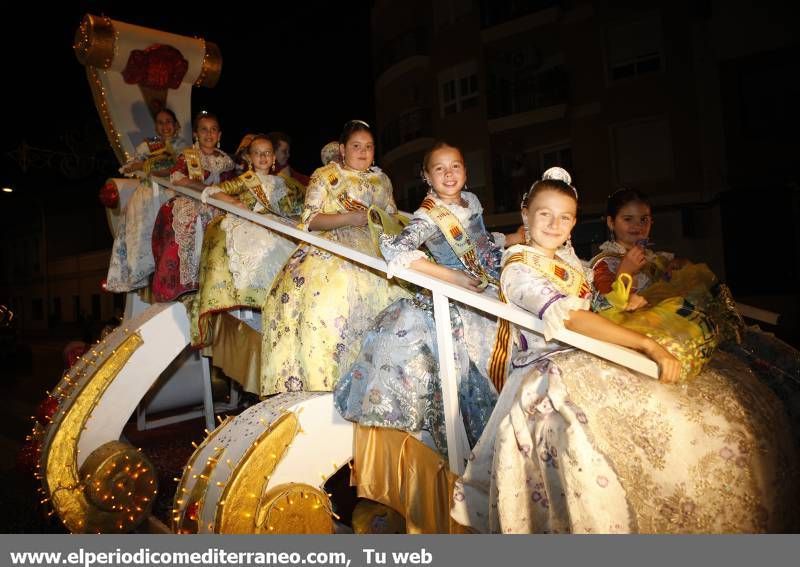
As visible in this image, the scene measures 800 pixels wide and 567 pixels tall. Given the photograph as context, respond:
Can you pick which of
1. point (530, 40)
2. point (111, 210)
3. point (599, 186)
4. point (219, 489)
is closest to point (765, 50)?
point (599, 186)

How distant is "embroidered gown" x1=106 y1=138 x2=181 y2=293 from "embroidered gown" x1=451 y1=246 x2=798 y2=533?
347 centimetres

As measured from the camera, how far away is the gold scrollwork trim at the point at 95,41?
15.4 ft

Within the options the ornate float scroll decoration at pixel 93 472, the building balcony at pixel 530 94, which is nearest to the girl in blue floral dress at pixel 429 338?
the ornate float scroll decoration at pixel 93 472

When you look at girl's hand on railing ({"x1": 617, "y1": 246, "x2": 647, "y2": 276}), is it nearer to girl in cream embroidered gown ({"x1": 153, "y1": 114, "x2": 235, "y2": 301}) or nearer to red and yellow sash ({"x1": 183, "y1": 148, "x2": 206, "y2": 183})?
girl in cream embroidered gown ({"x1": 153, "y1": 114, "x2": 235, "y2": 301})

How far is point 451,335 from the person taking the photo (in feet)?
7.48

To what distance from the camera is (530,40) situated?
1457 cm

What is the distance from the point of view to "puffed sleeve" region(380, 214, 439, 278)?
A: 2.30 meters

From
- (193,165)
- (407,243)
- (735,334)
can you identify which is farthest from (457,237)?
(193,165)

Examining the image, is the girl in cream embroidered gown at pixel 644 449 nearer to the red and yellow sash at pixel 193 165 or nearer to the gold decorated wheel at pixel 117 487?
the gold decorated wheel at pixel 117 487

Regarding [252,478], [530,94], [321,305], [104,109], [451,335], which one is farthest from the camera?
[530,94]

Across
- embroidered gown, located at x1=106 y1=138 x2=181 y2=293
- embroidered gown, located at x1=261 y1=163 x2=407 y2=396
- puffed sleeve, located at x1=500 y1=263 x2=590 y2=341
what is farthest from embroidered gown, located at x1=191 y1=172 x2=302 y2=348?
puffed sleeve, located at x1=500 y1=263 x2=590 y2=341

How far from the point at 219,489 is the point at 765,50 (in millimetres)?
12784

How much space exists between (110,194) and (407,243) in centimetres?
342

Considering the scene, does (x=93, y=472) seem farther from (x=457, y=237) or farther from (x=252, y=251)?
(x=457, y=237)
